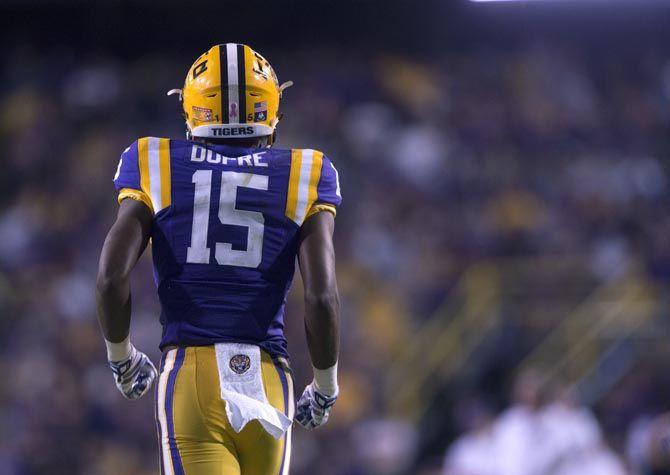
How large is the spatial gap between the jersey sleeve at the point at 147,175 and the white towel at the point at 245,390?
0.41 m

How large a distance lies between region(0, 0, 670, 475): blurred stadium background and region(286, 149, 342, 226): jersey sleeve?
5.17 meters

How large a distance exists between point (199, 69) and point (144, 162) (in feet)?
1.04

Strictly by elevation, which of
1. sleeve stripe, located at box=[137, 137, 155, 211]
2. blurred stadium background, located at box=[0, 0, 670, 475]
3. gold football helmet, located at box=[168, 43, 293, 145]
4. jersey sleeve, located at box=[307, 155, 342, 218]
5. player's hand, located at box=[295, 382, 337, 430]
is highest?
gold football helmet, located at box=[168, 43, 293, 145]

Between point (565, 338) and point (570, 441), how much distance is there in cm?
284

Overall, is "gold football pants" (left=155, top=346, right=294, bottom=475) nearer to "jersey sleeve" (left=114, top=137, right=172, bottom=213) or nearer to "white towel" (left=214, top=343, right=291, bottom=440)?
"white towel" (left=214, top=343, right=291, bottom=440)

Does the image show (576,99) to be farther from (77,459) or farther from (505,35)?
(77,459)

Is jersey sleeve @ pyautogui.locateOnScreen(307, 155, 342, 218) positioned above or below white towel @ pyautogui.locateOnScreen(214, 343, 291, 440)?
above

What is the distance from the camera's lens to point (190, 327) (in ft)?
10.2

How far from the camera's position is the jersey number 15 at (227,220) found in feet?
10.3

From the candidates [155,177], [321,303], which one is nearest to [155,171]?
[155,177]

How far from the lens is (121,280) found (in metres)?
3.03

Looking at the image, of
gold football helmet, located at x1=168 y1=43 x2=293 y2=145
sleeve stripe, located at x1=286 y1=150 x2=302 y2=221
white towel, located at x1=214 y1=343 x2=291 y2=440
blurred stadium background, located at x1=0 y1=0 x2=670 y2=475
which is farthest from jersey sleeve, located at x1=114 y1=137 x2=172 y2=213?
blurred stadium background, located at x1=0 y1=0 x2=670 y2=475

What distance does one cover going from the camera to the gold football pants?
9.91 feet

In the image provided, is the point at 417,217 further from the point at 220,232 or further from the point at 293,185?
the point at 220,232
